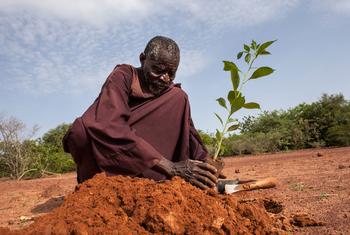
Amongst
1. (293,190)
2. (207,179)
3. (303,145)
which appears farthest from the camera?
(303,145)

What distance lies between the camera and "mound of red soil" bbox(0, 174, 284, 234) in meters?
1.88

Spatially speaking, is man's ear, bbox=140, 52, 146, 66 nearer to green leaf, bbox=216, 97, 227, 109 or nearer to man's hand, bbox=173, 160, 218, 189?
green leaf, bbox=216, 97, 227, 109

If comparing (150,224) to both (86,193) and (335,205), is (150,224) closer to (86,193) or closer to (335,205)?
(86,193)

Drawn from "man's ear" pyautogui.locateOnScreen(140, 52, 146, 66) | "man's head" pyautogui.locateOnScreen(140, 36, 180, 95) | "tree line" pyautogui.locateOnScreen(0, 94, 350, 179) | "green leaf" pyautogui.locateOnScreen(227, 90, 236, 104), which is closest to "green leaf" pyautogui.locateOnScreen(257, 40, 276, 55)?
"green leaf" pyautogui.locateOnScreen(227, 90, 236, 104)

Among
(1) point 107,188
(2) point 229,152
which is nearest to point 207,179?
(1) point 107,188

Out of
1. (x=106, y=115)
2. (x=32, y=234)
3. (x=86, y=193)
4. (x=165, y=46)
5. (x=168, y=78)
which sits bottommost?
(x=32, y=234)

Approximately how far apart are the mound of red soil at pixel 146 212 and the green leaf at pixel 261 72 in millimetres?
1047

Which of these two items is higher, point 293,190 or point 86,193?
point 86,193

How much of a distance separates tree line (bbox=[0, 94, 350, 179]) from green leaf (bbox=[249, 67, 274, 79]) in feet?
41.4

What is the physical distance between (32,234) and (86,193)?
38cm

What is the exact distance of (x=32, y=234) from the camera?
186cm

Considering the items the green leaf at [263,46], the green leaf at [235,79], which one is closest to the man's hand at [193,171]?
the green leaf at [235,79]

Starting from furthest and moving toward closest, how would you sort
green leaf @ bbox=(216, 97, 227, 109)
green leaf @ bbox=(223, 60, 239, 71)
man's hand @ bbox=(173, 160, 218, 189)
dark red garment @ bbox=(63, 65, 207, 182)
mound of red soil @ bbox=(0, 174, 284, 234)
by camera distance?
1. green leaf @ bbox=(216, 97, 227, 109)
2. green leaf @ bbox=(223, 60, 239, 71)
3. dark red garment @ bbox=(63, 65, 207, 182)
4. man's hand @ bbox=(173, 160, 218, 189)
5. mound of red soil @ bbox=(0, 174, 284, 234)

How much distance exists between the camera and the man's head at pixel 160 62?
315cm
